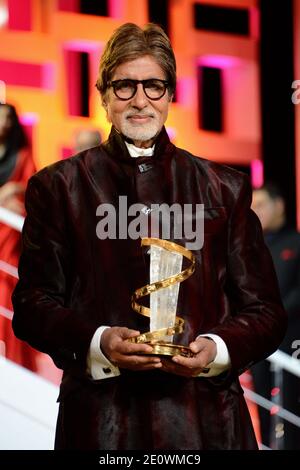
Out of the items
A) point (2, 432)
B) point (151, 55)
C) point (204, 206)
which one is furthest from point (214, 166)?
point (2, 432)

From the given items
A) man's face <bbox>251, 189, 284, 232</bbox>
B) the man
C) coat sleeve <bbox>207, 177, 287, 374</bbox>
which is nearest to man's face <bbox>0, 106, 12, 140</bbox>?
man's face <bbox>251, 189, 284, 232</bbox>

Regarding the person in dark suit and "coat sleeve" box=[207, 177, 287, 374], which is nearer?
"coat sleeve" box=[207, 177, 287, 374]

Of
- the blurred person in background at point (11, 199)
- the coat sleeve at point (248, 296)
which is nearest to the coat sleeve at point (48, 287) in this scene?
the coat sleeve at point (248, 296)

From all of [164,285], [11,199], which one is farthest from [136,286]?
[11,199]

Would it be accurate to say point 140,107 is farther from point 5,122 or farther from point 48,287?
point 5,122

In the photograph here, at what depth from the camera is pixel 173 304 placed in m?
2.03

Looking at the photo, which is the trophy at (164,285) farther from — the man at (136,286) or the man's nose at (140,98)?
the man's nose at (140,98)

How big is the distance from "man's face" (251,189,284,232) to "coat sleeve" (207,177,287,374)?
64.8 inches

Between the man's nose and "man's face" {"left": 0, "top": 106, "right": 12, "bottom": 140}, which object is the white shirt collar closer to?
the man's nose

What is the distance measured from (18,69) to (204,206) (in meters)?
1.68

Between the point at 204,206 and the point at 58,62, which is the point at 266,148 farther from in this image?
the point at 204,206

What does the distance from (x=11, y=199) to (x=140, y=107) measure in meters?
1.61

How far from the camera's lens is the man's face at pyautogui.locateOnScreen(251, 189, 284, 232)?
3889 millimetres

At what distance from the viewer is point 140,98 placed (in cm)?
219
